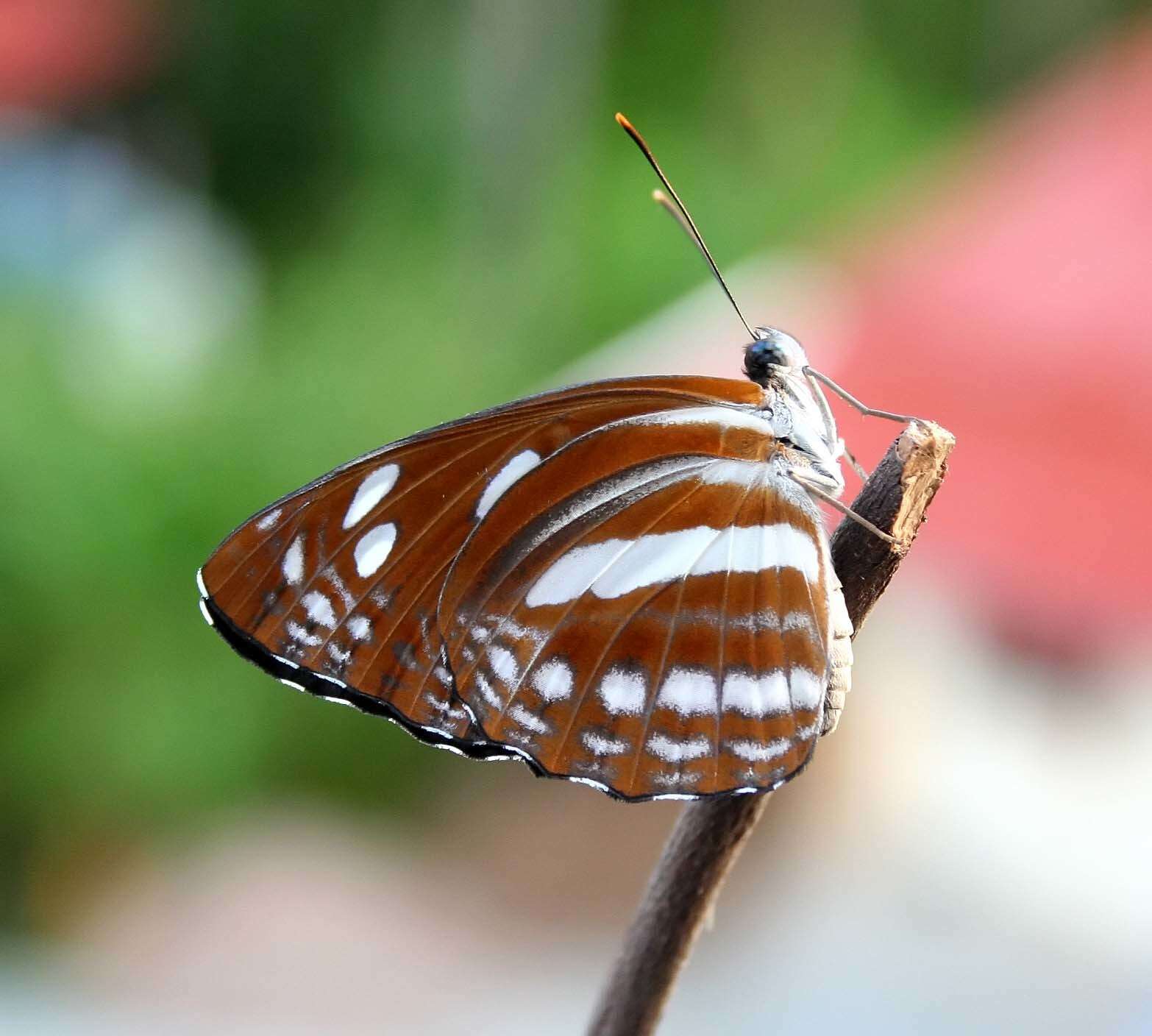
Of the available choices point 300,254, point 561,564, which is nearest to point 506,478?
point 561,564

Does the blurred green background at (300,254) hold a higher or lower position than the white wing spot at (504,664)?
higher

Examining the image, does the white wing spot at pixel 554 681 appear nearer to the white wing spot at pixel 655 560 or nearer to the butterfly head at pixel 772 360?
the white wing spot at pixel 655 560

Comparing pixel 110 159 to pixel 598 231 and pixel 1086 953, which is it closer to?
pixel 598 231

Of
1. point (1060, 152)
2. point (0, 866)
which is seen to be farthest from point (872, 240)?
point (0, 866)

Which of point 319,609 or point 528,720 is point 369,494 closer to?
point 319,609

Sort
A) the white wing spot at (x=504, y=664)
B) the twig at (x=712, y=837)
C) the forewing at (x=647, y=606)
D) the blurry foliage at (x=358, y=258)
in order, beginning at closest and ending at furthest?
the twig at (x=712, y=837) < the forewing at (x=647, y=606) < the white wing spot at (x=504, y=664) < the blurry foliage at (x=358, y=258)

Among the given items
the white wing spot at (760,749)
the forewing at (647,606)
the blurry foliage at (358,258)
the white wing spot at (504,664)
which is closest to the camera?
the white wing spot at (760,749)

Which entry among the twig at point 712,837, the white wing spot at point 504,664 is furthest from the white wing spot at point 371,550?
the twig at point 712,837
